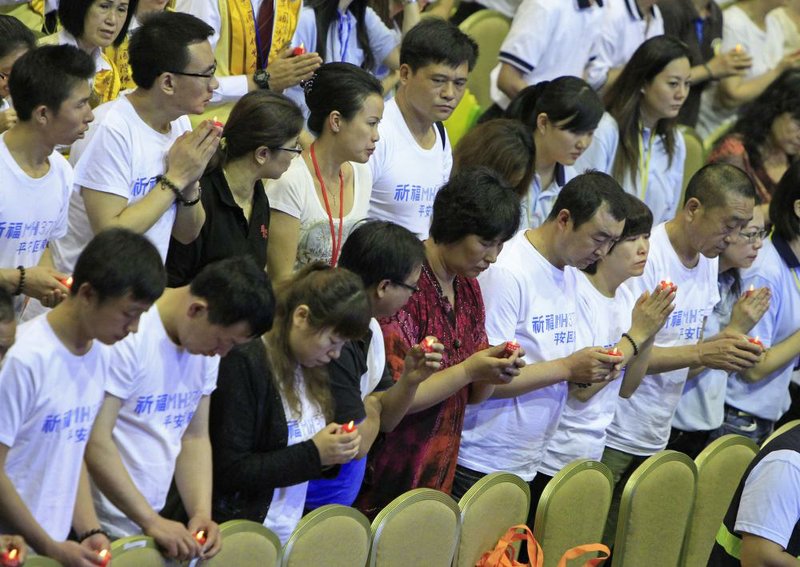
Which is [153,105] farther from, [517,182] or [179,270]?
[517,182]

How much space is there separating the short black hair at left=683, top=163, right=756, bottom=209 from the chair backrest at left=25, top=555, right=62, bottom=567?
2647 mm

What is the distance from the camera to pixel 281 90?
438cm

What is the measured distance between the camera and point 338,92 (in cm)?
391

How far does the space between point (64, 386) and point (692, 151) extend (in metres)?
4.14

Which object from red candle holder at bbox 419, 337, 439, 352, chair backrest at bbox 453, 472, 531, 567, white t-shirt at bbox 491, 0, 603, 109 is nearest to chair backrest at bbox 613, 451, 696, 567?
chair backrest at bbox 453, 472, 531, 567

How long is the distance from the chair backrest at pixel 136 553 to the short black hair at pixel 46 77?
1.07 metres

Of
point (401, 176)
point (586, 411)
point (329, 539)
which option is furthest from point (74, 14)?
point (586, 411)

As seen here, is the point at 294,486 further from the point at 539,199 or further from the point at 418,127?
the point at 539,199

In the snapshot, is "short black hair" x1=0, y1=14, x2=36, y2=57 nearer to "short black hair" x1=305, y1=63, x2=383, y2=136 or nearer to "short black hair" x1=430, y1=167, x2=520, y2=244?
"short black hair" x1=305, y1=63, x2=383, y2=136

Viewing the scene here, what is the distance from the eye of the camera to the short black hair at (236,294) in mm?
2783

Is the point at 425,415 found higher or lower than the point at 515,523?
higher

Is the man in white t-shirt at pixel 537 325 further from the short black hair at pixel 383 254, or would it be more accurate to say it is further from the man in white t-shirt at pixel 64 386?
the man in white t-shirt at pixel 64 386

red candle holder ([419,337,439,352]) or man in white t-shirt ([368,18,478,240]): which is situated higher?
man in white t-shirt ([368,18,478,240])

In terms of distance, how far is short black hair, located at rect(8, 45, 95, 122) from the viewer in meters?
3.15
